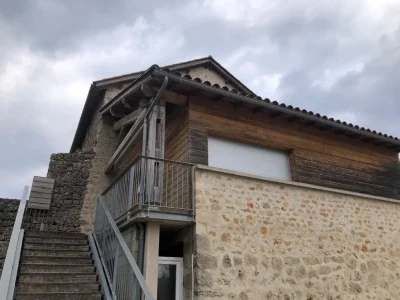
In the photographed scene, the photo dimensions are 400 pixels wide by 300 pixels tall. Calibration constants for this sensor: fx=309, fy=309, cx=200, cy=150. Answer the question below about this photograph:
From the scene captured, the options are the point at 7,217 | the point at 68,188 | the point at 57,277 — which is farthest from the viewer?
the point at 68,188

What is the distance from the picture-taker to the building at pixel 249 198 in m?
4.77

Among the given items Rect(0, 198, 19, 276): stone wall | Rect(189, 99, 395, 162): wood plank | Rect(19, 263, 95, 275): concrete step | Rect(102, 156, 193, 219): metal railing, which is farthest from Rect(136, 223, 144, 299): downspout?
Rect(0, 198, 19, 276): stone wall

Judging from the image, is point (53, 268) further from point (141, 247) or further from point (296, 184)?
point (296, 184)

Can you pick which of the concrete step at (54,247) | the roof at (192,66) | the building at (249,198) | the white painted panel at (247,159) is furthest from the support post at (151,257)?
the roof at (192,66)

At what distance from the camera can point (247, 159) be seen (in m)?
6.19

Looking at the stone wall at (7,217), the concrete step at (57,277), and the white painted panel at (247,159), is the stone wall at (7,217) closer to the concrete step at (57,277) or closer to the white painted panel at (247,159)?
the concrete step at (57,277)

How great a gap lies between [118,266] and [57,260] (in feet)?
4.78

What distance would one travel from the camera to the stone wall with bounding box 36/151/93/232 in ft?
28.1

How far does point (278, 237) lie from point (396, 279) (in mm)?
3102

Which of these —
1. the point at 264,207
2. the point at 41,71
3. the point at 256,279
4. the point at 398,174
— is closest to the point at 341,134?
the point at 398,174

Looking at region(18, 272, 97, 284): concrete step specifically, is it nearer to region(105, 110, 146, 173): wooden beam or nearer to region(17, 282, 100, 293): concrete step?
region(17, 282, 100, 293): concrete step

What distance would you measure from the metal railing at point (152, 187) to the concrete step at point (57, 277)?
1.09 m

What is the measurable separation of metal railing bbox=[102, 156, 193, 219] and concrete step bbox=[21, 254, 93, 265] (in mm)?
927

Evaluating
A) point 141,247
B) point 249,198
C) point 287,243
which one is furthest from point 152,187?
point 287,243
